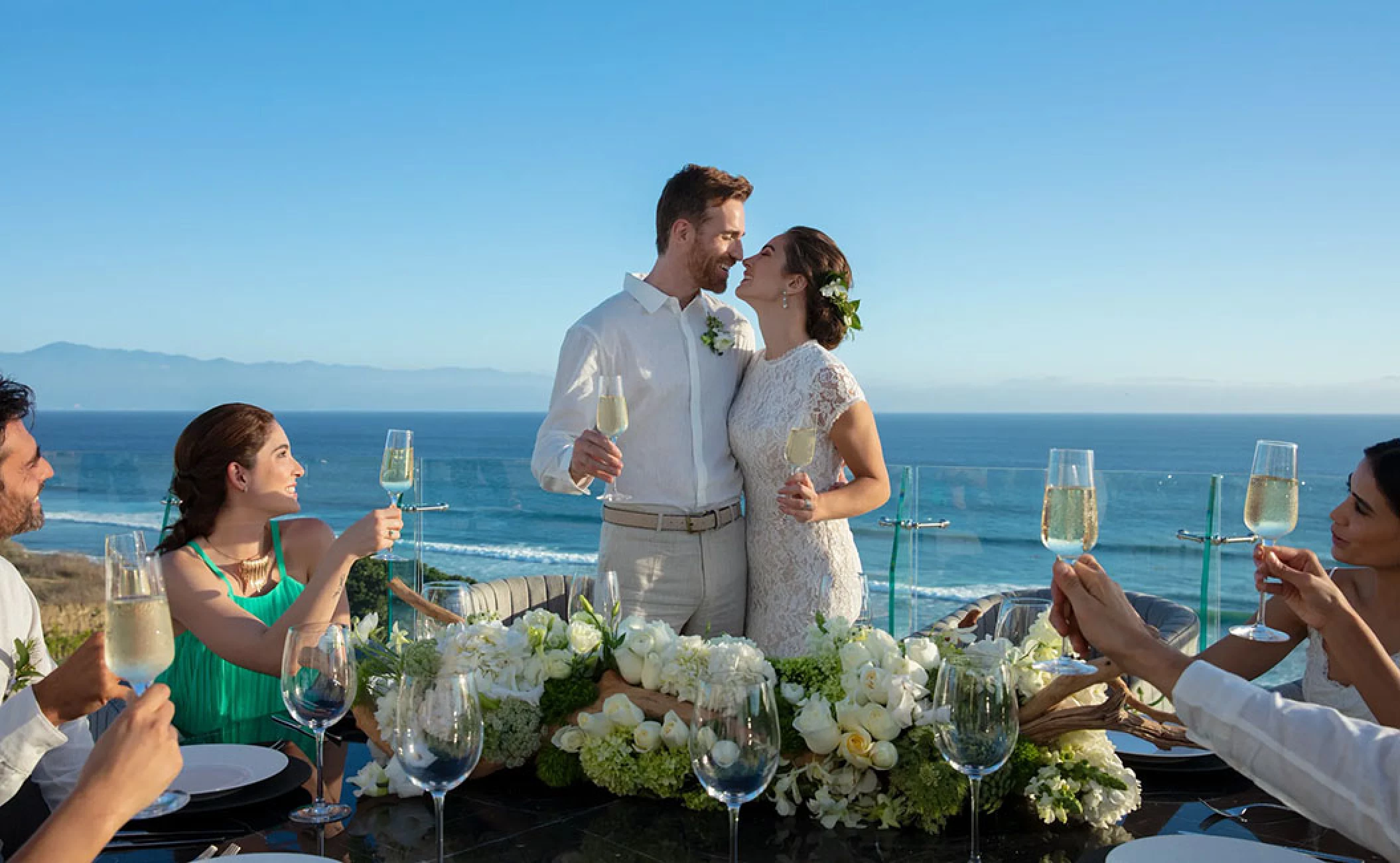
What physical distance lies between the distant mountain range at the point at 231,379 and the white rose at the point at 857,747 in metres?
127

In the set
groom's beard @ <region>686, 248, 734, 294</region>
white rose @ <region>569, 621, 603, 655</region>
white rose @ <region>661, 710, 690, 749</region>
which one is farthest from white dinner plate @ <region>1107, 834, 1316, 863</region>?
groom's beard @ <region>686, 248, 734, 294</region>

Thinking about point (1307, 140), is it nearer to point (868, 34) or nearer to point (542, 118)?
point (868, 34)

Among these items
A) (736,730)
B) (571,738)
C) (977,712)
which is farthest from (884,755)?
(571,738)

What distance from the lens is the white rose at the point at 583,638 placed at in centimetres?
186

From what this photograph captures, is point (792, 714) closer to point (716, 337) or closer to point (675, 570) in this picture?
point (675, 570)

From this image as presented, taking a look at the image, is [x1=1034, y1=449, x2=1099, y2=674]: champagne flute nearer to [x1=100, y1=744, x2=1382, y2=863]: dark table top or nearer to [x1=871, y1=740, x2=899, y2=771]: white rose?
[x1=100, y1=744, x2=1382, y2=863]: dark table top

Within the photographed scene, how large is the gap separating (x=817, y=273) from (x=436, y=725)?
260 centimetres

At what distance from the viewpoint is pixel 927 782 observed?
1.62 m

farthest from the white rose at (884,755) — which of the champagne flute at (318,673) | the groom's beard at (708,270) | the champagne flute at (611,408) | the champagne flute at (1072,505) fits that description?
the groom's beard at (708,270)

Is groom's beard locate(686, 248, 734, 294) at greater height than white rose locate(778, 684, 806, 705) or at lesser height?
greater

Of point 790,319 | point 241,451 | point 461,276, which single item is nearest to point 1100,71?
point 790,319

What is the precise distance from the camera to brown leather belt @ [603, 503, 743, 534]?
3.57 meters

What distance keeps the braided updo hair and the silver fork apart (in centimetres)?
243

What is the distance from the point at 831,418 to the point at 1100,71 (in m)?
22.2
